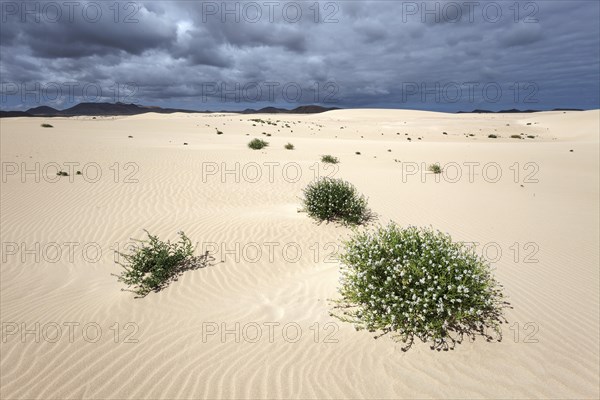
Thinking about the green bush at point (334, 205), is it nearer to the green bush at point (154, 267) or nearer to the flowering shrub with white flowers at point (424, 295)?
the green bush at point (154, 267)

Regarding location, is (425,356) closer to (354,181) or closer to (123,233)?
(123,233)

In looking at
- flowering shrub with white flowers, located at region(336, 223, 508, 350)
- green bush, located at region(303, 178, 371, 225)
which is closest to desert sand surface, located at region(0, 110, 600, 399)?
flowering shrub with white flowers, located at region(336, 223, 508, 350)

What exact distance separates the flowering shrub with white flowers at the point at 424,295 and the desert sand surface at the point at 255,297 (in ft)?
0.70

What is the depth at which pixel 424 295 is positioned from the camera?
13.3ft

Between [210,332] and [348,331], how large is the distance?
214 centimetres

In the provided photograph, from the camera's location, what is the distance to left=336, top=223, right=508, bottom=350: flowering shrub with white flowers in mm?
4168

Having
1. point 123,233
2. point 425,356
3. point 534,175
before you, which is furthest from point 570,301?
point 534,175

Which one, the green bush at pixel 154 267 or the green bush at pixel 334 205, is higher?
the green bush at pixel 334 205

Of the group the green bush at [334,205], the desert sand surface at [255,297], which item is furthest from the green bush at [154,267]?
the green bush at [334,205]

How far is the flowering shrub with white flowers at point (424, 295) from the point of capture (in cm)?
417

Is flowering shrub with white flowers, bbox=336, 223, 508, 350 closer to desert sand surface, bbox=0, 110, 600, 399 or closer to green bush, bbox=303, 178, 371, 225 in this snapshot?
desert sand surface, bbox=0, 110, 600, 399

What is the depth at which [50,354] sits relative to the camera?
15.2ft

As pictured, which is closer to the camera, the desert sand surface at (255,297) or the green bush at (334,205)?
the desert sand surface at (255,297)

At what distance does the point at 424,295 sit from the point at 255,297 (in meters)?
3.19
